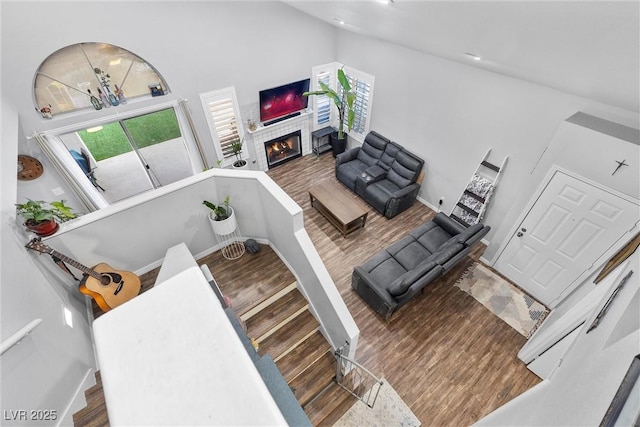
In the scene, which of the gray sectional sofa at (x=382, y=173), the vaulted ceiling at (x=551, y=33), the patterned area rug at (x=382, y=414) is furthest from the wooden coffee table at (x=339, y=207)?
the vaulted ceiling at (x=551, y=33)

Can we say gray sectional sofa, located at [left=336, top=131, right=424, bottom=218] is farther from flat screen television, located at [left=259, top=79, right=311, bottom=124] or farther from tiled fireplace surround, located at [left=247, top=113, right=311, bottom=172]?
flat screen television, located at [left=259, top=79, right=311, bottom=124]

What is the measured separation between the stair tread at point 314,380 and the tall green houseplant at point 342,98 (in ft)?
17.1

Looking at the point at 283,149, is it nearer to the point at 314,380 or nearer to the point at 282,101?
the point at 282,101

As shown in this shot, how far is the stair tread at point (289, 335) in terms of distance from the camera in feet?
11.3

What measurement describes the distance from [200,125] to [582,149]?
6013 millimetres

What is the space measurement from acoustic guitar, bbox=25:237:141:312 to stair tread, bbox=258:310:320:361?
5.71 ft

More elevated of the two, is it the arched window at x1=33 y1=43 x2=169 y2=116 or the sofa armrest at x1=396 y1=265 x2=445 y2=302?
the arched window at x1=33 y1=43 x2=169 y2=116

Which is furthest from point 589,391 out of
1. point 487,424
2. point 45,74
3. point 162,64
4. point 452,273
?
point 45,74

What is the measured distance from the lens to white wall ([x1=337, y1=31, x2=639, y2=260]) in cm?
384

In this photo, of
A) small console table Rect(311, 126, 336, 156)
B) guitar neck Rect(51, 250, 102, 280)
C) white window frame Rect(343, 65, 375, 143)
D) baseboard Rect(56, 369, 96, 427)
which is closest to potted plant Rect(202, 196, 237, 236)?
guitar neck Rect(51, 250, 102, 280)

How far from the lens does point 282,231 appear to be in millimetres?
3488

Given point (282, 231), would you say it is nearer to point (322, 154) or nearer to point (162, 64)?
point (162, 64)

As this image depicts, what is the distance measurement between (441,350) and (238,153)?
5375mm

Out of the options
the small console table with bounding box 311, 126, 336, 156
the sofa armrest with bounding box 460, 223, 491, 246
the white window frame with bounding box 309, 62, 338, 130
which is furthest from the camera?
the small console table with bounding box 311, 126, 336, 156
